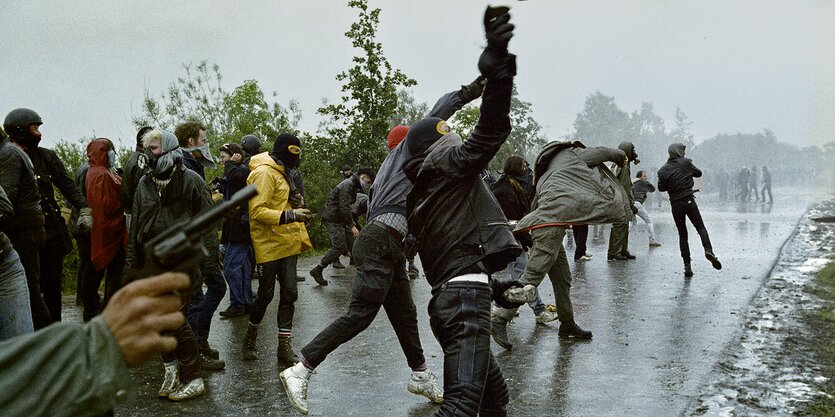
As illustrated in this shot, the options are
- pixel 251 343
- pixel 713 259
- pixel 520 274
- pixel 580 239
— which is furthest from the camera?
pixel 580 239

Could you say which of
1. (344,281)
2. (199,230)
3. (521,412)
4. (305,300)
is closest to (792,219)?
(344,281)

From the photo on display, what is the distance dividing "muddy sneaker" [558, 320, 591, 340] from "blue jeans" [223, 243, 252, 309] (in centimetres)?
339

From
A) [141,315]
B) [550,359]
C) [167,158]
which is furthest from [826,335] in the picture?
[141,315]

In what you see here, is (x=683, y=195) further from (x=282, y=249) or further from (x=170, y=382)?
(x=170, y=382)

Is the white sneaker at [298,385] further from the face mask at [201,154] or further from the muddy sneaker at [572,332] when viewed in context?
the muddy sneaker at [572,332]

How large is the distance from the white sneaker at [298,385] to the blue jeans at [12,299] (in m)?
1.63

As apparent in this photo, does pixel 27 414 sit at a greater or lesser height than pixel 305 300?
greater

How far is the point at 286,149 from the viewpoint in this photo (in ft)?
21.3

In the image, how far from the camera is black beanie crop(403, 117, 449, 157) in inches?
174

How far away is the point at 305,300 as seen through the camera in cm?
1027

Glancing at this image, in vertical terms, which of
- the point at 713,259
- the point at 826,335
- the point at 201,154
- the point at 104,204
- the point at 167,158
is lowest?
the point at 826,335

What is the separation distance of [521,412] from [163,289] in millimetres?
4149

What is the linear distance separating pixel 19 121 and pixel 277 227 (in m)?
2.08

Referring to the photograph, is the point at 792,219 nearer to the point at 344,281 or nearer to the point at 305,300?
the point at 344,281
